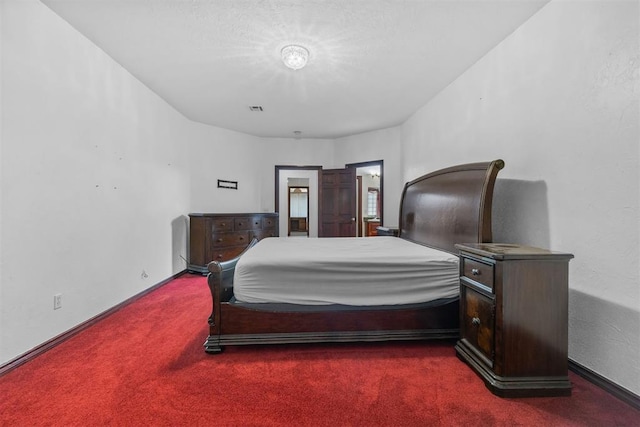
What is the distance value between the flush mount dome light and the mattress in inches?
70.7

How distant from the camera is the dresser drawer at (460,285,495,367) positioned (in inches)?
61.9

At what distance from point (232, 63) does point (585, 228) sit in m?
3.14

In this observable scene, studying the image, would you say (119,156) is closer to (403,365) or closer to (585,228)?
(403,365)

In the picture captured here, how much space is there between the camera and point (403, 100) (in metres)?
3.69

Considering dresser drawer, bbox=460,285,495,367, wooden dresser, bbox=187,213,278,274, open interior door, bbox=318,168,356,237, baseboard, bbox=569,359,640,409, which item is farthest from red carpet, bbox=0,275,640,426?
open interior door, bbox=318,168,356,237

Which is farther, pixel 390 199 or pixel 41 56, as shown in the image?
pixel 390 199

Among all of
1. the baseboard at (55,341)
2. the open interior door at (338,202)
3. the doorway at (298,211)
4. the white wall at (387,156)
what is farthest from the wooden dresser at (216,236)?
the doorway at (298,211)

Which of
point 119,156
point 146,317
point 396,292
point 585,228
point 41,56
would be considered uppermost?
point 41,56

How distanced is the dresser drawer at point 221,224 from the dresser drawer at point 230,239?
0.08m

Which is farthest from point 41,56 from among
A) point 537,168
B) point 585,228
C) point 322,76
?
point 585,228

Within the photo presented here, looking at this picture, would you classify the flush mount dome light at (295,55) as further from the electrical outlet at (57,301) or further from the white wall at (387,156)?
the white wall at (387,156)

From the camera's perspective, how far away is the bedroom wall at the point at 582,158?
1.43 m

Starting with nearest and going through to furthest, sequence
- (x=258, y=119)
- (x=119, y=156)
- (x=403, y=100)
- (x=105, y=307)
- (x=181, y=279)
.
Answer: (x=105, y=307)
(x=119, y=156)
(x=403, y=100)
(x=181, y=279)
(x=258, y=119)

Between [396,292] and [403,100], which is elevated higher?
[403,100]
